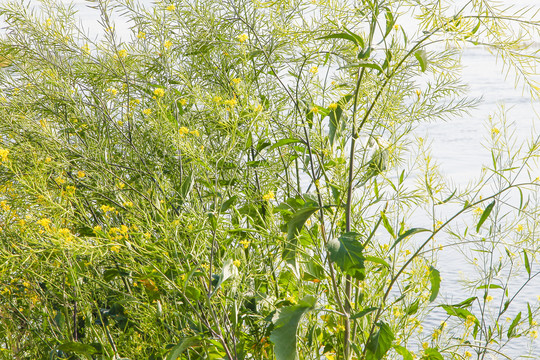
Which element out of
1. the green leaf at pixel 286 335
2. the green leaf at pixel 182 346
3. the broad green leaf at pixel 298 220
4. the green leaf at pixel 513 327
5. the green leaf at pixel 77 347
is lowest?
the green leaf at pixel 77 347

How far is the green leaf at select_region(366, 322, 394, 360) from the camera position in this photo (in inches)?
31.1

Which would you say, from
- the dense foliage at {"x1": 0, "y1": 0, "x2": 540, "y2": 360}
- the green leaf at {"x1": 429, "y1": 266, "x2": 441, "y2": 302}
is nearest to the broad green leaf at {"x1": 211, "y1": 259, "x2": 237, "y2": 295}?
the dense foliage at {"x1": 0, "y1": 0, "x2": 540, "y2": 360}

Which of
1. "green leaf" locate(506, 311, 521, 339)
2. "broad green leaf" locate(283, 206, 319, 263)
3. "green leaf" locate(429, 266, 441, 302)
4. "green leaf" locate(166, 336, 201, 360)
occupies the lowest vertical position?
"green leaf" locate(166, 336, 201, 360)

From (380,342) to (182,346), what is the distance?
31cm

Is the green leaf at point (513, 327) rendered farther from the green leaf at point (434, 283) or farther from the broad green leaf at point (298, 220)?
the broad green leaf at point (298, 220)

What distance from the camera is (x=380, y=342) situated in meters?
0.80

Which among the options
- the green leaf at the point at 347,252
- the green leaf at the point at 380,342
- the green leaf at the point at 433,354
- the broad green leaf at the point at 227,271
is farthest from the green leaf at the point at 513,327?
the broad green leaf at the point at 227,271

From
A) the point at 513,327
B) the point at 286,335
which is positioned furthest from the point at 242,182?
the point at 513,327

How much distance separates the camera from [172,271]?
85 cm

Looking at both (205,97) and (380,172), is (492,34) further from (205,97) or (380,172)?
(205,97)

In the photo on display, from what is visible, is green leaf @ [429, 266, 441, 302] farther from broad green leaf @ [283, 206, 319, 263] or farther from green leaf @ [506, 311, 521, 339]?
green leaf @ [506, 311, 521, 339]

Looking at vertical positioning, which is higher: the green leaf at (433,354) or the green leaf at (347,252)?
the green leaf at (347,252)

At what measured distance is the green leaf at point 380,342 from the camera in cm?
79

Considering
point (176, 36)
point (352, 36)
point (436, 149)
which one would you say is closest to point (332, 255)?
point (352, 36)
